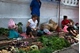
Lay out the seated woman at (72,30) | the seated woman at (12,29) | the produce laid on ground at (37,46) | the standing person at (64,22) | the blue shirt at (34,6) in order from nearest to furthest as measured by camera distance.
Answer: the produce laid on ground at (37,46) < the seated woman at (12,29) < the blue shirt at (34,6) < the seated woman at (72,30) < the standing person at (64,22)

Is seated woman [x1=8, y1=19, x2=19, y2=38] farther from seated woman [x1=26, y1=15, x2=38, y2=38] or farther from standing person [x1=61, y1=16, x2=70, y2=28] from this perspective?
standing person [x1=61, y1=16, x2=70, y2=28]

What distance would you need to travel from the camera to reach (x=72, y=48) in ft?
26.2

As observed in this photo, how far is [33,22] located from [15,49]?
6.80ft

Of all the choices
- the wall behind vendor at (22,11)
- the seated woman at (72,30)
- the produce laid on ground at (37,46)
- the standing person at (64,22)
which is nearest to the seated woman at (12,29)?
the produce laid on ground at (37,46)

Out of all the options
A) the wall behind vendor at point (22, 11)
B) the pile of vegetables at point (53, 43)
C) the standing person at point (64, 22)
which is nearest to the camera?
the pile of vegetables at point (53, 43)

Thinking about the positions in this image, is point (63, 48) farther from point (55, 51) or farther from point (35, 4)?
point (35, 4)

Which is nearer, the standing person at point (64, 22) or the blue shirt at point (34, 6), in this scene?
the blue shirt at point (34, 6)

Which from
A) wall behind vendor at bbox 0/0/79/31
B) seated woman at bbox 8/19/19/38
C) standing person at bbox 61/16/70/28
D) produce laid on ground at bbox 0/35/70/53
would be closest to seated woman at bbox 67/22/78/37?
standing person at bbox 61/16/70/28

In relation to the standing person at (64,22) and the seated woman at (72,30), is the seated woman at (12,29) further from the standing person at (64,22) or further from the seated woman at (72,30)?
the standing person at (64,22)

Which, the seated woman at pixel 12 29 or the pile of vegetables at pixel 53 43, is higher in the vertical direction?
the seated woman at pixel 12 29

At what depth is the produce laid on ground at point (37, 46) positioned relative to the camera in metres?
6.24

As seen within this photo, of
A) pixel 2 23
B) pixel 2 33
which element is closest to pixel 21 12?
pixel 2 23

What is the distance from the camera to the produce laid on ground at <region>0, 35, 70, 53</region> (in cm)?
624

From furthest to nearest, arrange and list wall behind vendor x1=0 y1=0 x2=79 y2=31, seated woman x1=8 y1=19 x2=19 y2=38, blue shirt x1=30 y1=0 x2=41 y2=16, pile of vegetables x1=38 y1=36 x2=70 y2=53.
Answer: blue shirt x1=30 y1=0 x2=41 y2=16
wall behind vendor x1=0 y1=0 x2=79 y2=31
pile of vegetables x1=38 y1=36 x2=70 y2=53
seated woman x1=8 y1=19 x2=19 y2=38
